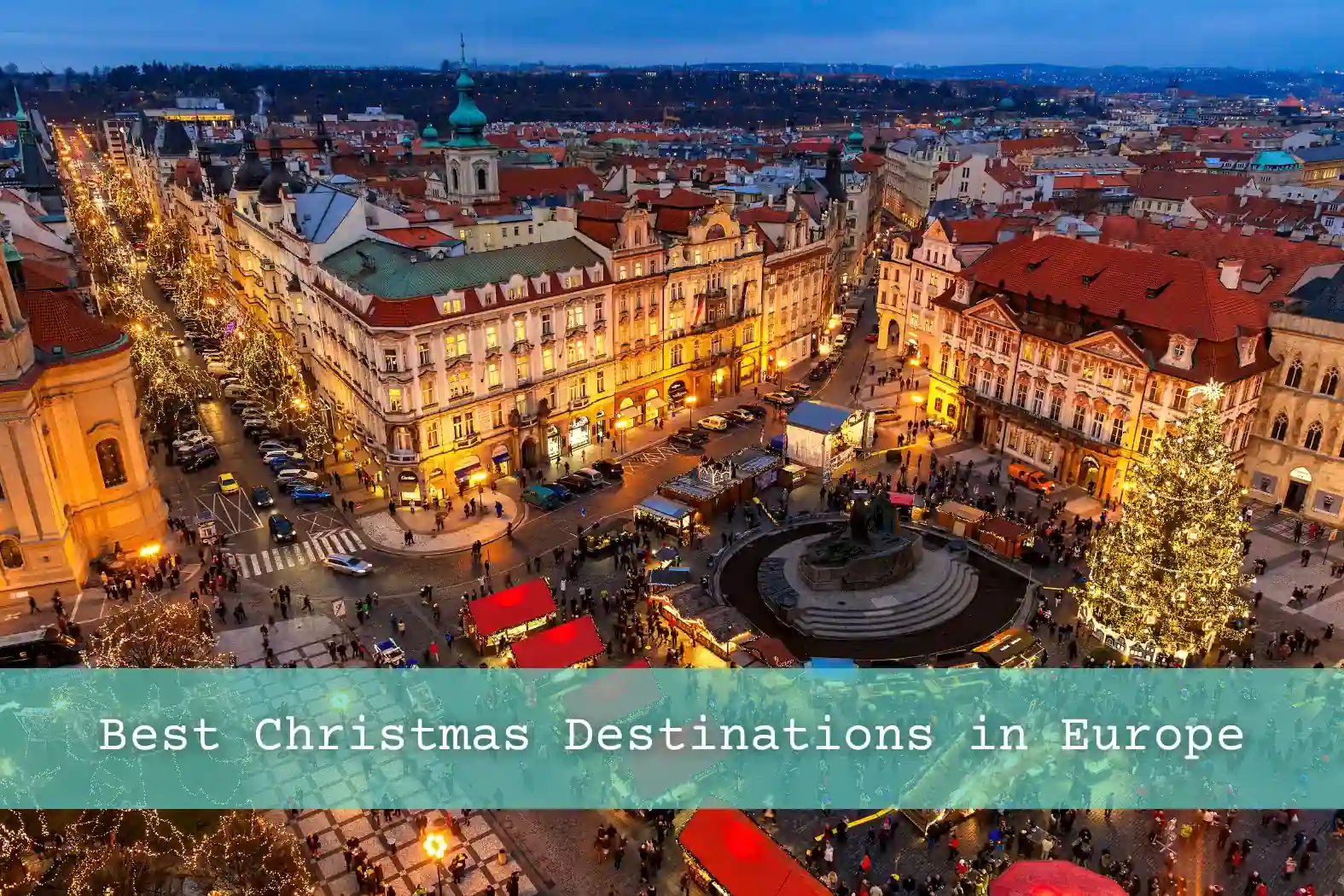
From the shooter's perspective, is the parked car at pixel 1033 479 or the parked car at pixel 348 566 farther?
the parked car at pixel 1033 479

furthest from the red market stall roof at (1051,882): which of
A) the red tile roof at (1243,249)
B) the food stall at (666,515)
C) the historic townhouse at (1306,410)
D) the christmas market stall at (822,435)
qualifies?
the red tile roof at (1243,249)

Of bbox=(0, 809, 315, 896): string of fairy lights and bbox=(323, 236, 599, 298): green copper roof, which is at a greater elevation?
bbox=(323, 236, 599, 298): green copper roof

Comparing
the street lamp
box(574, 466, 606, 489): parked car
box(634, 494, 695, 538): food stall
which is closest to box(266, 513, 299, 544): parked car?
box(574, 466, 606, 489): parked car

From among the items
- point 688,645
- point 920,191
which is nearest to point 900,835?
point 688,645

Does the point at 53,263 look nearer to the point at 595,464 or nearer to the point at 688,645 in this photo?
the point at 595,464

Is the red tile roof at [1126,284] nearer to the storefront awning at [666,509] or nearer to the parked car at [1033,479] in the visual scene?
the parked car at [1033,479]

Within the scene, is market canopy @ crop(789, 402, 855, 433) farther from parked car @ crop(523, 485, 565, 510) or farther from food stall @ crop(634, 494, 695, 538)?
parked car @ crop(523, 485, 565, 510)
